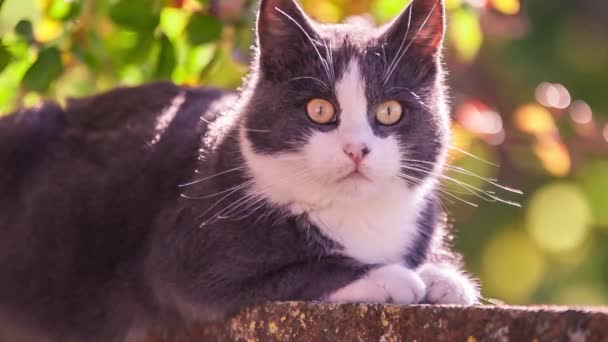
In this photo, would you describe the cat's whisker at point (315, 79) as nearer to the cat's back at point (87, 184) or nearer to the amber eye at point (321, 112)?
the amber eye at point (321, 112)

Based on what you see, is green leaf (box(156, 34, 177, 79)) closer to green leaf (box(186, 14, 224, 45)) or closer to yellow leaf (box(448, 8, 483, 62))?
green leaf (box(186, 14, 224, 45))

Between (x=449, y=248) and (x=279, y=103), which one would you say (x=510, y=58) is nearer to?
(x=449, y=248)

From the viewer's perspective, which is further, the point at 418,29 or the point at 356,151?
the point at 418,29

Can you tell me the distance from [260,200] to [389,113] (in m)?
0.31

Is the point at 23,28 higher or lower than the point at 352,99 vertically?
lower

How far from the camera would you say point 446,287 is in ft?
6.11

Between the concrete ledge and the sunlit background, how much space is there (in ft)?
1.71

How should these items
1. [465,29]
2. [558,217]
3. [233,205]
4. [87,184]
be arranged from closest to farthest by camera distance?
[233,205] < [87,184] < [465,29] < [558,217]

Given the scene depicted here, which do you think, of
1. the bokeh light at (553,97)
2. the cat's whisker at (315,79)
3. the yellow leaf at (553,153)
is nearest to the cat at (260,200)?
the cat's whisker at (315,79)

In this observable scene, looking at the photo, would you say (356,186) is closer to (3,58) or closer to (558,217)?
(3,58)

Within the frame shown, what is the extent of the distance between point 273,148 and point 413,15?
1.35 ft

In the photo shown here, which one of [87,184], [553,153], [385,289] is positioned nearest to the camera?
[385,289]

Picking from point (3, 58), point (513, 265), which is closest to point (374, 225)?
point (3, 58)

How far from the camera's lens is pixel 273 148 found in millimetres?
2029
